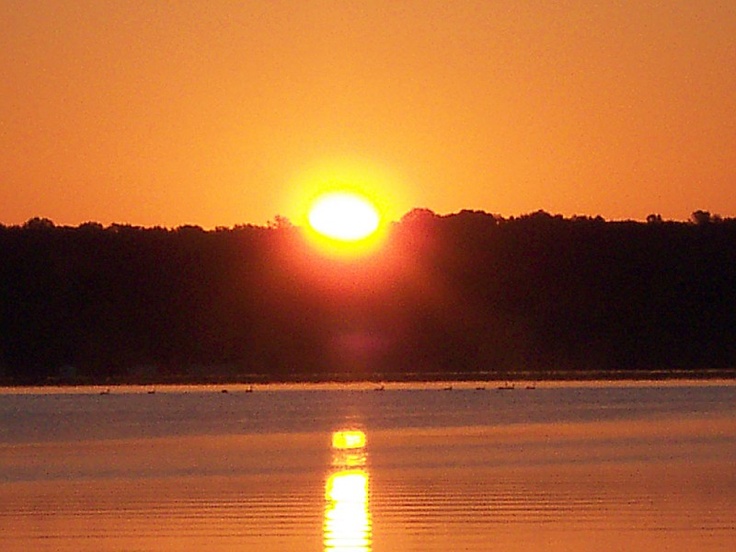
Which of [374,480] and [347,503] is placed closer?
[347,503]

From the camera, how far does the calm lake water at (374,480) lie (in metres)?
22.8

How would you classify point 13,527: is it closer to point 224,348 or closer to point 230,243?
point 224,348

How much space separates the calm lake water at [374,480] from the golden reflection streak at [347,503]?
48mm

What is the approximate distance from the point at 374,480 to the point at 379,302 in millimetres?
98059

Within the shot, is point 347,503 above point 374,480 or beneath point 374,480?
beneath

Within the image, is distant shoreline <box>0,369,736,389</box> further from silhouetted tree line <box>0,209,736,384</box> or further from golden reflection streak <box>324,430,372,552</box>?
golden reflection streak <box>324,430,372,552</box>

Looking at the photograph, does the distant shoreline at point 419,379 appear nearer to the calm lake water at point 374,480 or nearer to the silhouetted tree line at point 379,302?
the silhouetted tree line at point 379,302

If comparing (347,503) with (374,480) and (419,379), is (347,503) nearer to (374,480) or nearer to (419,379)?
(374,480)

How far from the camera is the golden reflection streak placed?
73.0 ft

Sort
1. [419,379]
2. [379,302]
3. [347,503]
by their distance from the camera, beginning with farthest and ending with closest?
1. [379,302]
2. [419,379]
3. [347,503]

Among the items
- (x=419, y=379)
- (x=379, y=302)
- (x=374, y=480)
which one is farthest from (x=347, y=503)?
(x=379, y=302)

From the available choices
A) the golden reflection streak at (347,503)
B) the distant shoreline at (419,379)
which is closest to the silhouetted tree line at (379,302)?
the distant shoreline at (419,379)

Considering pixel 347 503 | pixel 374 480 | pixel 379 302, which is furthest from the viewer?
pixel 379 302

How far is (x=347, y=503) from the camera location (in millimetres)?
26984
